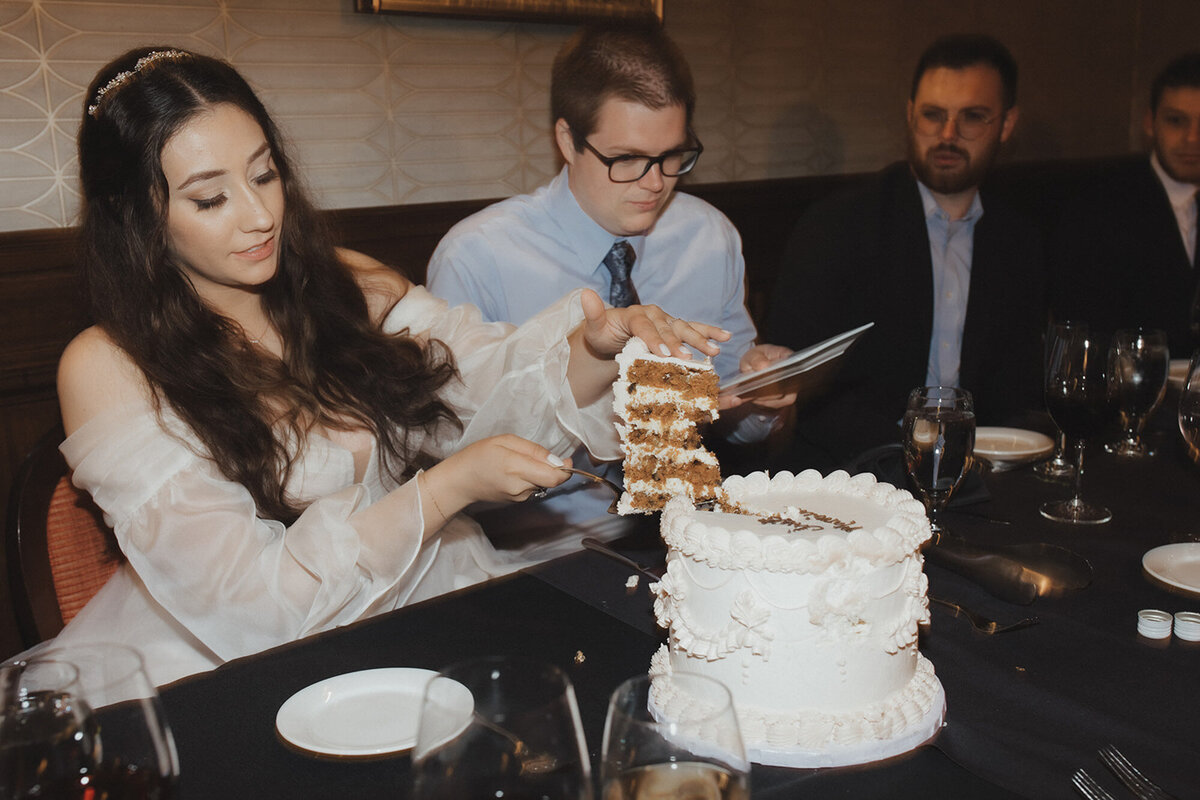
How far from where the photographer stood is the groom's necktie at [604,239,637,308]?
3066 millimetres

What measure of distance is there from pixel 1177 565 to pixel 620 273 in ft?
5.95

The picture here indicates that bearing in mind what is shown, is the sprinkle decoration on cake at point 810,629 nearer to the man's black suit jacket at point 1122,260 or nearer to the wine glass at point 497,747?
the wine glass at point 497,747

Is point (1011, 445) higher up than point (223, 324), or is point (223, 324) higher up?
point (223, 324)

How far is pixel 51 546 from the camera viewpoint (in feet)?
6.72

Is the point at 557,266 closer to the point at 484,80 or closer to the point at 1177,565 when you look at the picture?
the point at 484,80

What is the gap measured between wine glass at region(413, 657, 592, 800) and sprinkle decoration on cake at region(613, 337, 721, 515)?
0.88 metres

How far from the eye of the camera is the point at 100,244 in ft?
7.02

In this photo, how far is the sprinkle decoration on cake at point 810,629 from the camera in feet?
3.73

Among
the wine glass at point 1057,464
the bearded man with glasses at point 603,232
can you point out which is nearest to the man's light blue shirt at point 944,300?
the bearded man with glasses at point 603,232

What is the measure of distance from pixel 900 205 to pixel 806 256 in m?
0.40

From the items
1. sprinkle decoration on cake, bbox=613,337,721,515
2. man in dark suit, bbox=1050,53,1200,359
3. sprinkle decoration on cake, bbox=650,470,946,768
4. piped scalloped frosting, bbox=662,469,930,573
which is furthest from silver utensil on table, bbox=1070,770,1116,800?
man in dark suit, bbox=1050,53,1200,359

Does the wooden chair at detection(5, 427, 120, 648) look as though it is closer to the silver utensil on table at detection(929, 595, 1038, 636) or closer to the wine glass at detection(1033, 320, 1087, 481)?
the silver utensil on table at detection(929, 595, 1038, 636)

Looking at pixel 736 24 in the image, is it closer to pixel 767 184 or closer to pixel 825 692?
pixel 767 184

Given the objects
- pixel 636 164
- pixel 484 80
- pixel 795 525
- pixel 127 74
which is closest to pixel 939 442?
pixel 795 525
